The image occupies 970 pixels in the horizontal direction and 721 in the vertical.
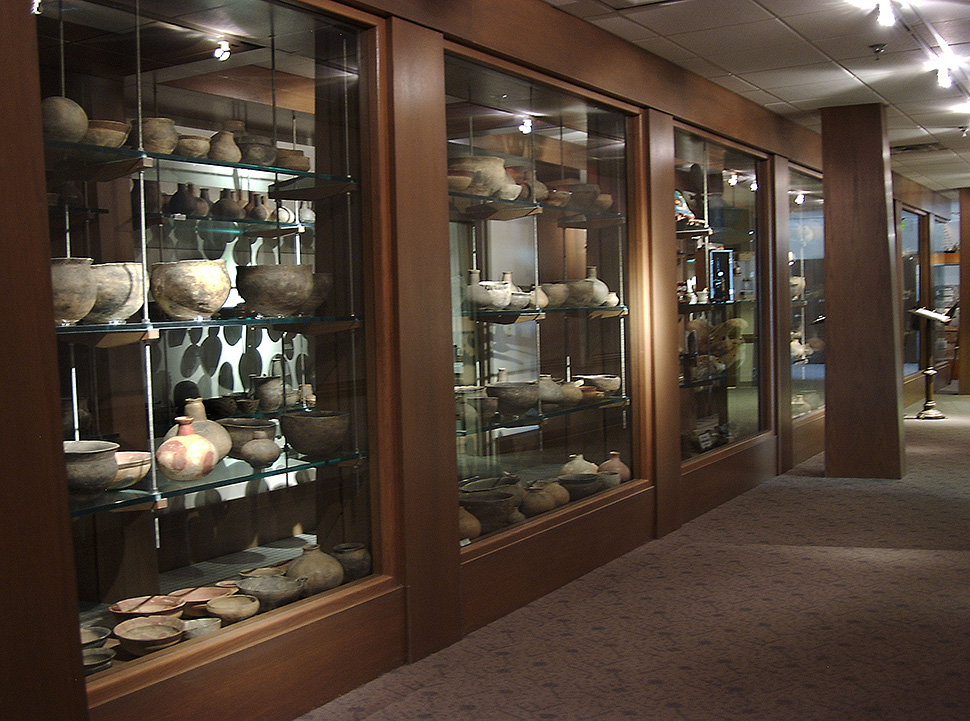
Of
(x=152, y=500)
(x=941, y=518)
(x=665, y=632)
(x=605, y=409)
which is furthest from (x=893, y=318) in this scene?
(x=152, y=500)

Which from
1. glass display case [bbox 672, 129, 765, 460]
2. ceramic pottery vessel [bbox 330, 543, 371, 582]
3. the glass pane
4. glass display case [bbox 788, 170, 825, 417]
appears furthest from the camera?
the glass pane

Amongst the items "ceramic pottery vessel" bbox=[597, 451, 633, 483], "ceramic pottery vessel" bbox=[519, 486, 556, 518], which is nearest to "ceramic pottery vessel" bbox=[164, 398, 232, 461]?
"ceramic pottery vessel" bbox=[519, 486, 556, 518]

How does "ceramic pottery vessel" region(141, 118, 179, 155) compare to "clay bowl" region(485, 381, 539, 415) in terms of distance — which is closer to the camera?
"ceramic pottery vessel" region(141, 118, 179, 155)

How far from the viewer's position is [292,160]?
315 cm

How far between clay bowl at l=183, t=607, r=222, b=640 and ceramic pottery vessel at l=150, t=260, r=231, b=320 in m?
0.90

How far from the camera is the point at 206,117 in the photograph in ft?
9.39

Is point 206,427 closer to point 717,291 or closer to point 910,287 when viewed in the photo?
point 717,291

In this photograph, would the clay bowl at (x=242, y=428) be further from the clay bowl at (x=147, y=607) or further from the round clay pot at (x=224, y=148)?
the round clay pot at (x=224, y=148)

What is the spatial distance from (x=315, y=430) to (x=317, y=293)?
46cm

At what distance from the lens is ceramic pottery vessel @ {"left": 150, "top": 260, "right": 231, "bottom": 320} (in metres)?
2.71

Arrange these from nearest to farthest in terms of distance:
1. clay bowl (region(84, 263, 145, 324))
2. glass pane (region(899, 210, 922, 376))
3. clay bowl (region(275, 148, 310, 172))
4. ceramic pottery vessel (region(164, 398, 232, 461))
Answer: clay bowl (region(84, 263, 145, 324)) → ceramic pottery vessel (region(164, 398, 232, 461)) → clay bowl (region(275, 148, 310, 172)) → glass pane (region(899, 210, 922, 376))

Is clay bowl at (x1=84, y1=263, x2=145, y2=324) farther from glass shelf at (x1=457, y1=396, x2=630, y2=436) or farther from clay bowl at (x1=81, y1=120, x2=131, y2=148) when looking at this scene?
glass shelf at (x1=457, y1=396, x2=630, y2=436)

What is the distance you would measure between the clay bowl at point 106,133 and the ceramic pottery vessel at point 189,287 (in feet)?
1.15

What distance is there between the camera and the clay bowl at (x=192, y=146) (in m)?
2.76
